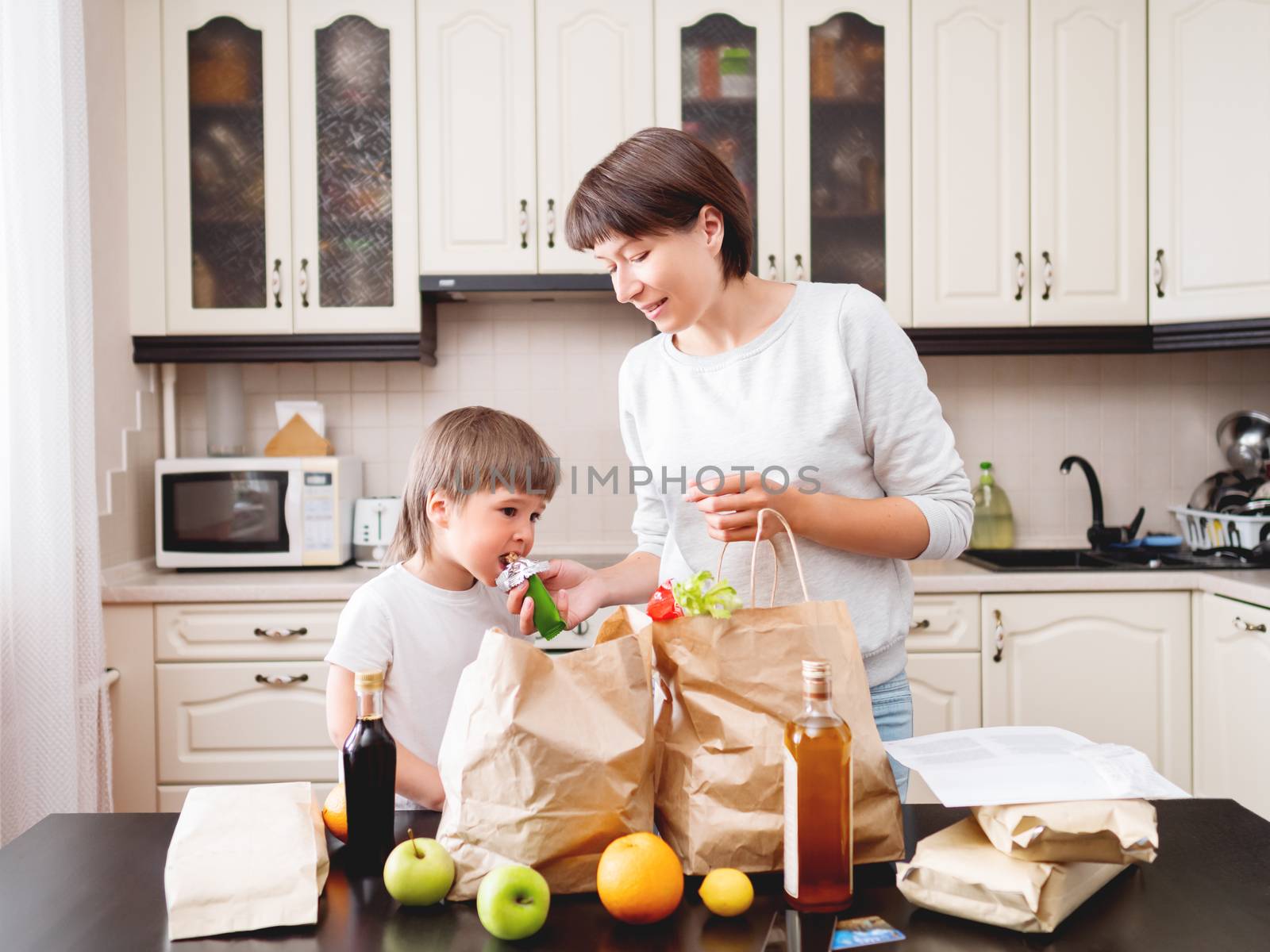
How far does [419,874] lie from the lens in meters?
0.75

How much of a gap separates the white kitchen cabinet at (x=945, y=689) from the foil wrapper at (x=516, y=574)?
1.48 meters

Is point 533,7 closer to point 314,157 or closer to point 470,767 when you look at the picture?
point 314,157

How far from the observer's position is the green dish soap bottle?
2838mm

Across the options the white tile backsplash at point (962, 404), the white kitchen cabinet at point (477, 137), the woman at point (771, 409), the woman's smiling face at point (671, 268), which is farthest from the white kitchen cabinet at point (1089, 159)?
the woman's smiling face at point (671, 268)

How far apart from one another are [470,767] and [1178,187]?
101 inches

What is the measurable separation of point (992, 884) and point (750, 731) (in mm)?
211

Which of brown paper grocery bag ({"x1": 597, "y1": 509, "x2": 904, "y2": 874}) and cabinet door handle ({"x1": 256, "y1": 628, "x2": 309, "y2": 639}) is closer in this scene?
brown paper grocery bag ({"x1": 597, "y1": 509, "x2": 904, "y2": 874})

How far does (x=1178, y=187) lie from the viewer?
8.27 ft

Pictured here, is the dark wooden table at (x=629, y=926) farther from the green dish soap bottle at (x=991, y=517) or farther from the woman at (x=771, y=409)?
the green dish soap bottle at (x=991, y=517)

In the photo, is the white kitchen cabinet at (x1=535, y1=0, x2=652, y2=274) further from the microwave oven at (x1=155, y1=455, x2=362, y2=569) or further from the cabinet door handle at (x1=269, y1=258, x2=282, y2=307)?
the microwave oven at (x1=155, y1=455, x2=362, y2=569)

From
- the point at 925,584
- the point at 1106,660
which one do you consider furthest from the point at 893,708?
the point at 1106,660

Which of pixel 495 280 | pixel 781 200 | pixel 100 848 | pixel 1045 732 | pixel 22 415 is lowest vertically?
pixel 100 848

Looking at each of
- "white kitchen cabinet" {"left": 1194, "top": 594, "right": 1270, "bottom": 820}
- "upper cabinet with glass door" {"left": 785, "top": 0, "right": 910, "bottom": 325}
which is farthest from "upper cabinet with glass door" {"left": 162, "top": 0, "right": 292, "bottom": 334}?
"white kitchen cabinet" {"left": 1194, "top": 594, "right": 1270, "bottom": 820}

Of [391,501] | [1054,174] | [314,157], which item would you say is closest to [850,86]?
[1054,174]
